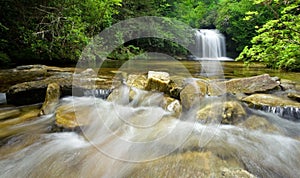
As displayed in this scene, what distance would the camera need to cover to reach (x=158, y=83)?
4.69m

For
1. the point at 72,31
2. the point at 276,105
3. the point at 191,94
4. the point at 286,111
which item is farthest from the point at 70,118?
the point at 286,111

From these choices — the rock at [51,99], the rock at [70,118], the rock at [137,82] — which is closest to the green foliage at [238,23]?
the rock at [137,82]

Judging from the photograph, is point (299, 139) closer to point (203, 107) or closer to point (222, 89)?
point (203, 107)

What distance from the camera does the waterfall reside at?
16812mm

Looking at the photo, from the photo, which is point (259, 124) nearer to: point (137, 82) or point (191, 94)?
point (191, 94)

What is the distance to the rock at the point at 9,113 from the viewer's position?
12.8 ft

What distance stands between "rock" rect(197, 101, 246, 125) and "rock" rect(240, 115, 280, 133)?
0.11 metres

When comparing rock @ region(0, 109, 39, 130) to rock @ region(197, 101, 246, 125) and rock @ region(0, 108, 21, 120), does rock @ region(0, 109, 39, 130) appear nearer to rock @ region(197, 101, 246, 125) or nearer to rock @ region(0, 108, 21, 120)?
rock @ region(0, 108, 21, 120)

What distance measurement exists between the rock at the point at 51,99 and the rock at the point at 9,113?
51 cm

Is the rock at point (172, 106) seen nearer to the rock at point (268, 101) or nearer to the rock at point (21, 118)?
the rock at point (268, 101)

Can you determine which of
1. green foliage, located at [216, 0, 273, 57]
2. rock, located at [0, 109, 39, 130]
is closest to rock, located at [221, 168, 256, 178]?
rock, located at [0, 109, 39, 130]

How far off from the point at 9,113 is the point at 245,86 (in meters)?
4.91

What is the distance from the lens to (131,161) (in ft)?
8.61

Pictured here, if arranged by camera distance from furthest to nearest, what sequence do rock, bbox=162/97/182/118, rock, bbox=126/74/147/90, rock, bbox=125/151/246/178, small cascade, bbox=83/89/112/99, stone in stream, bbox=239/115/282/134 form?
1. rock, bbox=126/74/147/90
2. small cascade, bbox=83/89/112/99
3. rock, bbox=162/97/182/118
4. stone in stream, bbox=239/115/282/134
5. rock, bbox=125/151/246/178
